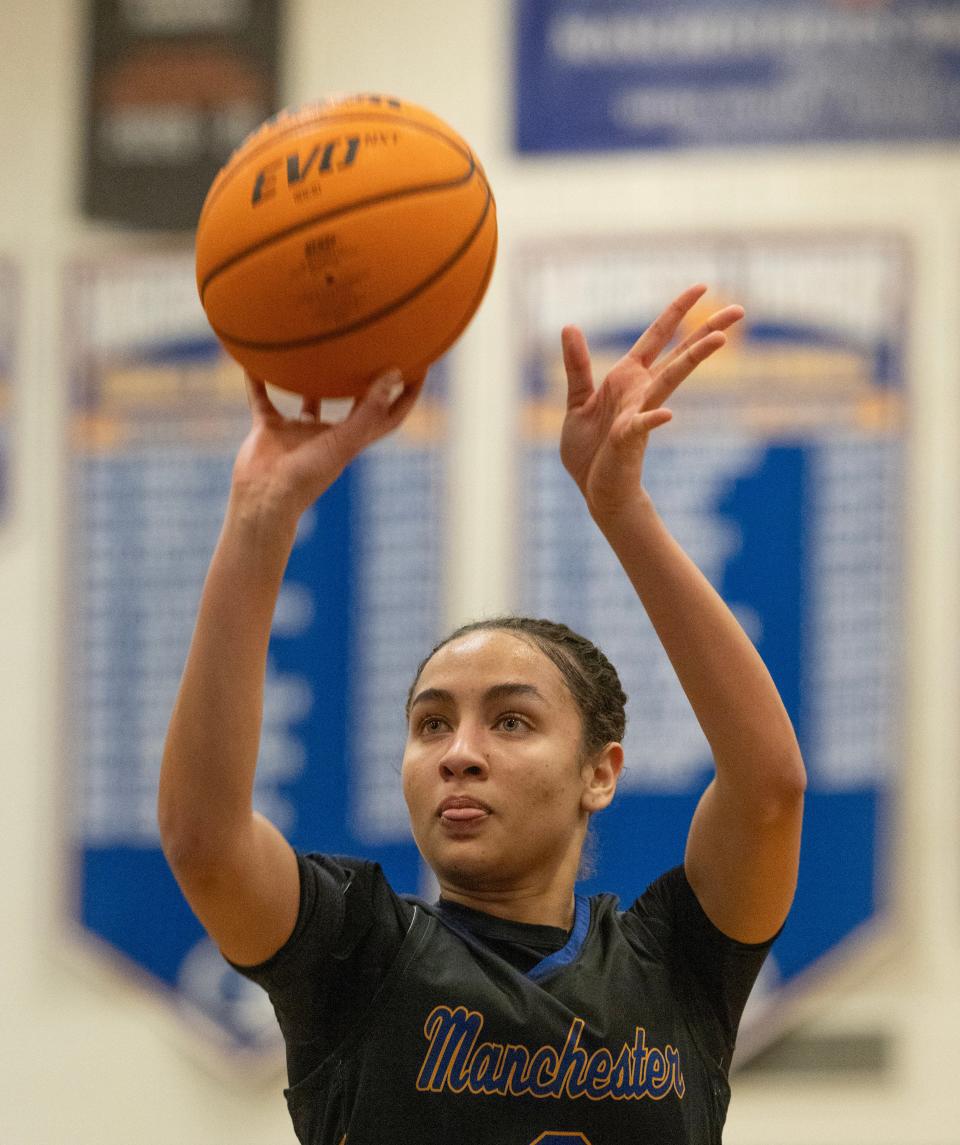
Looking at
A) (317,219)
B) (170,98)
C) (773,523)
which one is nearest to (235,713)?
(317,219)

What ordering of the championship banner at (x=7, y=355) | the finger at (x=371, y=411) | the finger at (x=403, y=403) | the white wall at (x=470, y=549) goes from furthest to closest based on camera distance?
the championship banner at (x=7, y=355), the white wall at (x=470, y=549), the finger at (x=403, y=403), the finger at (x=371, y=411)

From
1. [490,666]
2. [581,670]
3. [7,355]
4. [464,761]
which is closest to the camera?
[464,761]

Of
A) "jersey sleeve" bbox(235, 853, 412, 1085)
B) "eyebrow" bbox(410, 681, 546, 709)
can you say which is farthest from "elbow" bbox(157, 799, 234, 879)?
"eyebrow" bbox(410, 681, 546, 709)

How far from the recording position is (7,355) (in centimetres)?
449

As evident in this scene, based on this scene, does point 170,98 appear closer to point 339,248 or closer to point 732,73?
point 732,73

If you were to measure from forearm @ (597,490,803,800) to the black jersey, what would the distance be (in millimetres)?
297

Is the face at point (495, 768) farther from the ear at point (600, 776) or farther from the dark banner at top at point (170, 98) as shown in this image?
the dark banner at top at point (170, 98)

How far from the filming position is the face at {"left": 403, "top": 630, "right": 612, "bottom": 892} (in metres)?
1.85

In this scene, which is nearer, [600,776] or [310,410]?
[310,410]

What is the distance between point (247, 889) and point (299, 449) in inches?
18.2

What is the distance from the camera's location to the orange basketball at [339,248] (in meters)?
1.89

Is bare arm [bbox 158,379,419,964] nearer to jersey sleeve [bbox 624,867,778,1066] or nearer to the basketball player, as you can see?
the basketball player

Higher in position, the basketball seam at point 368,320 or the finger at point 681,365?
the basketball seam at point 368,320

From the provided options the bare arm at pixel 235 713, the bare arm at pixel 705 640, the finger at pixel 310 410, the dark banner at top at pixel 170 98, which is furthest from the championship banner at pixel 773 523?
the bare arm at pixel 235 713
